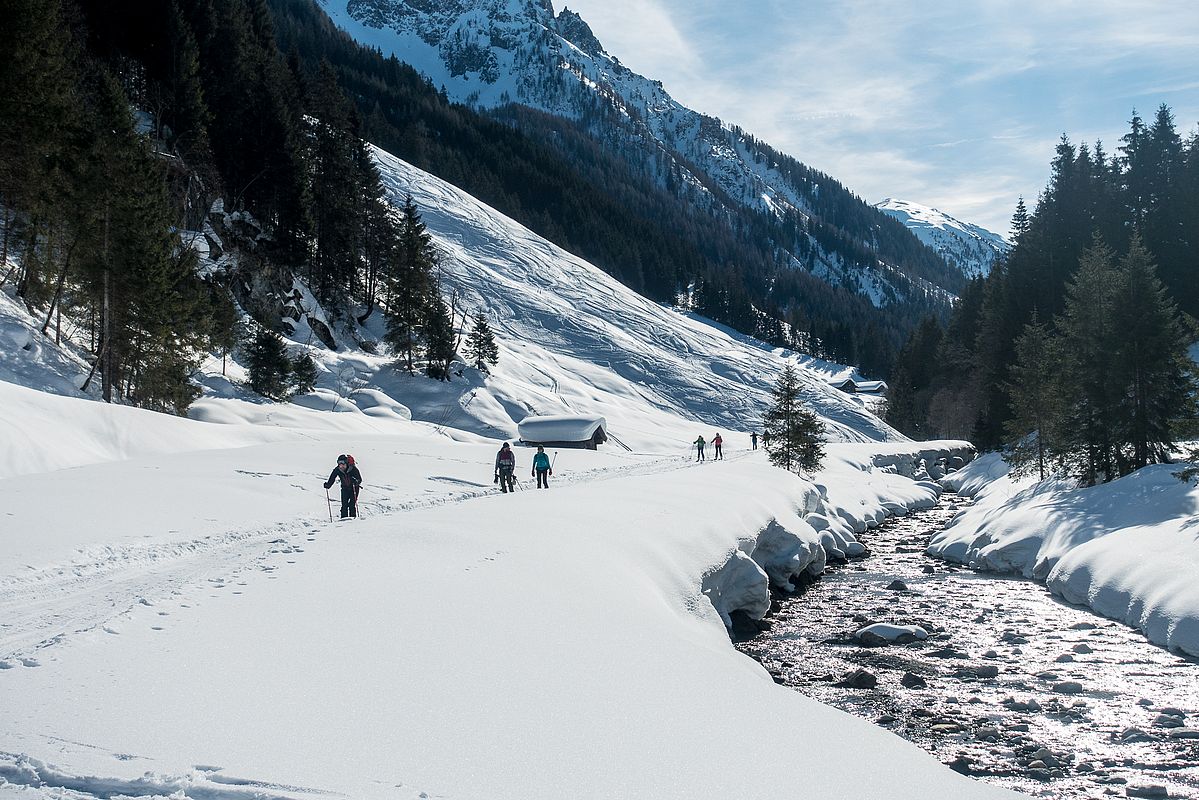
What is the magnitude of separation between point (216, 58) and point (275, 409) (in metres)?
36.0

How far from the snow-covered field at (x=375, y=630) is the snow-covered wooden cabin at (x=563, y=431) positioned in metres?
23.3

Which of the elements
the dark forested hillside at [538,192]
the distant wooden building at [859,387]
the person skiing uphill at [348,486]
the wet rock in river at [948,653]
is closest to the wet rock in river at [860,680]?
the wet rock in river at [948,653]

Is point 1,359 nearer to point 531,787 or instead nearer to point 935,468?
point 531,787

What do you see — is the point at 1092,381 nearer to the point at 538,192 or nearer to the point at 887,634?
the point at 887,634

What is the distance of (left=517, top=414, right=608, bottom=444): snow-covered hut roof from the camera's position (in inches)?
2057

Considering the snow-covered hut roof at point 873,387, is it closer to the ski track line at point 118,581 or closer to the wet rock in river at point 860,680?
the wet rock in river at point 860,680

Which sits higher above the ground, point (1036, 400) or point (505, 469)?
point (1036, 400)

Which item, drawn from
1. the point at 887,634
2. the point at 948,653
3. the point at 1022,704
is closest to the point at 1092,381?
the point at 887,634

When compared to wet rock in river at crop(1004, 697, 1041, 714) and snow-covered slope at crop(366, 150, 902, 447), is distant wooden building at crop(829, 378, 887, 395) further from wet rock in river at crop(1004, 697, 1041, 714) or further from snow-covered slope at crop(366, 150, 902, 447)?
wet rock in river at crop(1004, 697, 1041, 714)

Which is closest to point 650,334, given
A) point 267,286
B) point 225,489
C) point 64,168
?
point 267,286

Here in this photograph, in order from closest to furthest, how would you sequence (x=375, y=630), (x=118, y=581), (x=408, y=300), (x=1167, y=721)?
1. (x=375, y=630)
2. (x=118, y=581)
3. (x=1167, y=721)
4. (x=408, y=300)

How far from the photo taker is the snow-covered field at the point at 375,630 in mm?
5480

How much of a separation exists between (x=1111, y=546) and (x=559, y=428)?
37065 mm

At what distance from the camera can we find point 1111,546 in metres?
19.3
